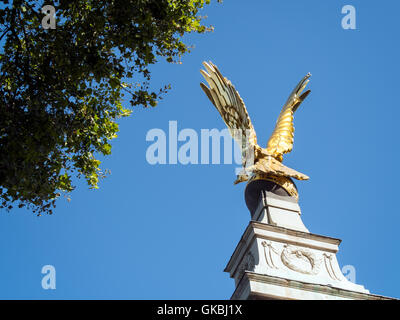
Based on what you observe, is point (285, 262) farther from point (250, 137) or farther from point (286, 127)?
point (286, 127)

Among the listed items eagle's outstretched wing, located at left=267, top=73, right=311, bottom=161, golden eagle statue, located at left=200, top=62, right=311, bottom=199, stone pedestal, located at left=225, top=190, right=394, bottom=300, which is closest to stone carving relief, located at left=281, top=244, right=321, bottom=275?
stone pedestal, located at left=225, top=190, right=394, bottom=300

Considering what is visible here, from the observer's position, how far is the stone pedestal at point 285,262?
12117 millimetres

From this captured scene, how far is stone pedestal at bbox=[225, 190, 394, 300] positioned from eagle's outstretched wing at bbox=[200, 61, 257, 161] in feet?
6.89

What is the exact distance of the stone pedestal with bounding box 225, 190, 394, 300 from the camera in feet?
39.8

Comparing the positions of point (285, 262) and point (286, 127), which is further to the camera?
point (286, 127)

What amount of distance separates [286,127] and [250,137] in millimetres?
1730

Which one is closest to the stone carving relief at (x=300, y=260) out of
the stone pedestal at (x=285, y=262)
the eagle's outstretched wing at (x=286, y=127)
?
the stone pedestal at (x=285, y=262)

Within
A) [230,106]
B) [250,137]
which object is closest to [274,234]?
[250,137]

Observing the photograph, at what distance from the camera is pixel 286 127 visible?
56.5 feet

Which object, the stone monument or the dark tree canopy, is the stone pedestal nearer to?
the stone monument

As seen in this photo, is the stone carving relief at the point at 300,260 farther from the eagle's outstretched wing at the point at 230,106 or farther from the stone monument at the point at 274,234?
the eagle's outstretched wing at the point at 230,106

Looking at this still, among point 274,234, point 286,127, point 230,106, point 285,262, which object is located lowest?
point 285,262
